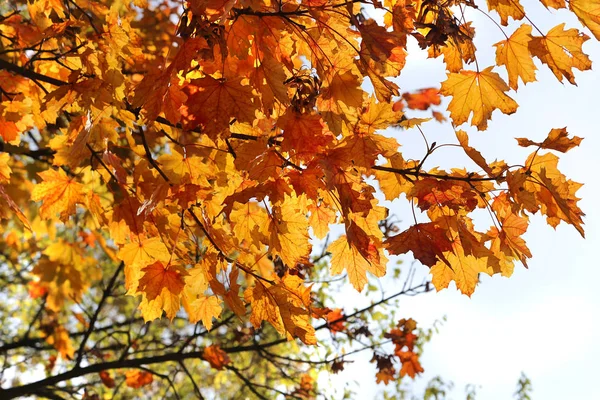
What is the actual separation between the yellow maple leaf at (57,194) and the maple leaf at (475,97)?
1867 millimetres

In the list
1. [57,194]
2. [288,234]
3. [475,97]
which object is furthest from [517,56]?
[57,194]

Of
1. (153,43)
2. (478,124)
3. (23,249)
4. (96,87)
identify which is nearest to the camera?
(478,124)

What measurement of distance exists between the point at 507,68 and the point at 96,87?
1.69m

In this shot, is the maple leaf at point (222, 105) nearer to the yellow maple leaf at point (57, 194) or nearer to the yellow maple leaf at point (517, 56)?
the yellow maple leaf at point (517, 56)

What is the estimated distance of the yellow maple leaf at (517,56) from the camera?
2.06 metres

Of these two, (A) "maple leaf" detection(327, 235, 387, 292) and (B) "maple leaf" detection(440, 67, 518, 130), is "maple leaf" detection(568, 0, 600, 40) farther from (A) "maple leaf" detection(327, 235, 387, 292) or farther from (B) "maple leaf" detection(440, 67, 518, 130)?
(A) "maple leaf" detection(327, 235, 387, 292)

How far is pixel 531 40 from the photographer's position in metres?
2.04

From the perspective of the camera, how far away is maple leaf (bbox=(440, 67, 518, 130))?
6.53 feet

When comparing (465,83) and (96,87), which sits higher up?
(96,87)

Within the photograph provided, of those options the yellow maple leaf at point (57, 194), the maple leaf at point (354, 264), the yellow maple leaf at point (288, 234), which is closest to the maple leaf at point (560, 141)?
the maple leaf at point (354, 264)

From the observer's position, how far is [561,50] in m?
2.02

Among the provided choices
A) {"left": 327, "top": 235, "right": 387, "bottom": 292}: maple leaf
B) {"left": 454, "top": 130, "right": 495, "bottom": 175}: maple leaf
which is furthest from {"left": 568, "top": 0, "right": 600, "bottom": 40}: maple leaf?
{"left": 327, "top": 235, "right": 387, "bottom": 292}: maple leaf

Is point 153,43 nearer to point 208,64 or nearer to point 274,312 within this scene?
point 208,64

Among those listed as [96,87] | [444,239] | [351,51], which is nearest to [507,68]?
[351,51]
